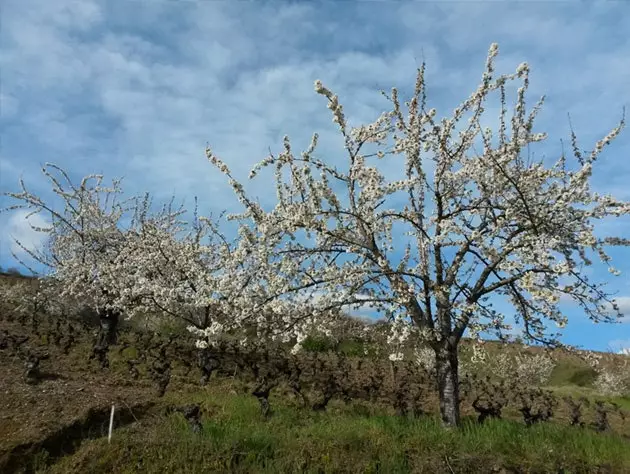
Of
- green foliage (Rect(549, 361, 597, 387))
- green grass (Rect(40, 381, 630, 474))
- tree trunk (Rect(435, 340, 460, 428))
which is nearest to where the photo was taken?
green grass (Rect(40, 381, 630, 474))

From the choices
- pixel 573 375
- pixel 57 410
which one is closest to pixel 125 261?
pixel 57 410

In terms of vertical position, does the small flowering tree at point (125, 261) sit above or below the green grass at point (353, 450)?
above

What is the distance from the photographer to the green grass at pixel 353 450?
8570 mm

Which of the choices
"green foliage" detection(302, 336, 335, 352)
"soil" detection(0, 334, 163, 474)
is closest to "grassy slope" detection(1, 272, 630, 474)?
"soil" detection(0, 334, 163, 474)

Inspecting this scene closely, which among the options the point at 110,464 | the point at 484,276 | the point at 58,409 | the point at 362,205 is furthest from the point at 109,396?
the point at 484,276

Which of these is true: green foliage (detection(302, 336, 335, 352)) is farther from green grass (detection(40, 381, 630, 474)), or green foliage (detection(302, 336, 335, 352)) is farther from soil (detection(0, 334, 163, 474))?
green grass (detection(40, 381, 630, 474))

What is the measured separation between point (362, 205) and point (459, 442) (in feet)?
13.9

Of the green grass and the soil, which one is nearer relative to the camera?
the green grass

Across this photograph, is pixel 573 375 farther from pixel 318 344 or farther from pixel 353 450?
pixel 353 450

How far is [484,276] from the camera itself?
10047mm

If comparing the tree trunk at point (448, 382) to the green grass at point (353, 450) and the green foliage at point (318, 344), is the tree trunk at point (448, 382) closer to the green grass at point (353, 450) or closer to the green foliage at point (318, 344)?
the green grass at point (353, 450)

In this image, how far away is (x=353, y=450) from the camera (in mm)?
8914

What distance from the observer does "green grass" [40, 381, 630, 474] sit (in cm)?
857

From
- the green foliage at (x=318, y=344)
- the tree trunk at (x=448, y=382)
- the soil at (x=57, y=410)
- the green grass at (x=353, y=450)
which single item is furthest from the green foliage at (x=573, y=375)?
the soil at (x=57, y=410)
